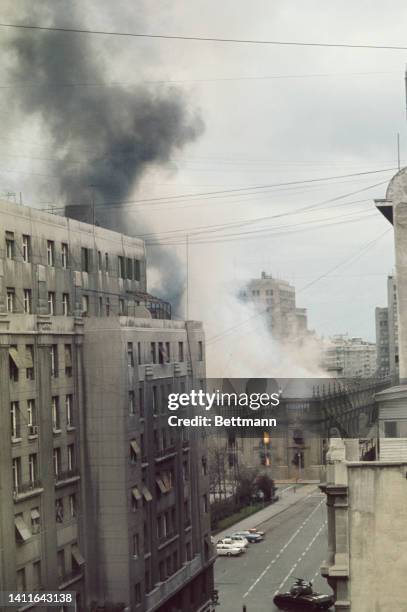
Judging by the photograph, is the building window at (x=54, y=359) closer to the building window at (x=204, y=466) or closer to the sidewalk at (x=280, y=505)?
the building window at (x=204, y=466)

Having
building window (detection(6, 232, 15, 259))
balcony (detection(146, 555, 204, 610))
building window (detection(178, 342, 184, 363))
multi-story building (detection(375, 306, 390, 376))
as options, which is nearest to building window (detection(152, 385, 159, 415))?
building window (detection(178, 342, 184, 363))

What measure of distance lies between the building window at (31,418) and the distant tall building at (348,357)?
1.70 meters

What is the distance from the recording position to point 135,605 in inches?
291

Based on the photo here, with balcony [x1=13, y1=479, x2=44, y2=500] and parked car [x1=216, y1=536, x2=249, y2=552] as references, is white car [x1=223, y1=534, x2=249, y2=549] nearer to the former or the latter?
parked car [x1=216, y1=536, x2=249, y2=552]

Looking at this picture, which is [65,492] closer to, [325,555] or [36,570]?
[36,570]

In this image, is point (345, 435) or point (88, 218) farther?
point (88, 218)

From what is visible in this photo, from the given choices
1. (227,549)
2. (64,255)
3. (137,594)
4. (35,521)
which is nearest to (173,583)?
(137,594)

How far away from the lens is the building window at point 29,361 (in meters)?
7.09

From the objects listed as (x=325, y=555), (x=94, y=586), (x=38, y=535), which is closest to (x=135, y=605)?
(x=94, y=586)

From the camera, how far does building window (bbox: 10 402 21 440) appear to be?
7004 mm

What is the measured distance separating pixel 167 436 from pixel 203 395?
0.34 m

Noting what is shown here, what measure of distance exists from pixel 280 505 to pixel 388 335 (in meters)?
1.19

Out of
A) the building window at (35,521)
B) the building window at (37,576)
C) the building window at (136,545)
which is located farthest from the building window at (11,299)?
the building window at (136,545)

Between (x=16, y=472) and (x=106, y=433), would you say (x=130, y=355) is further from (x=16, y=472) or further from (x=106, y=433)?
(x=16, y=472)
